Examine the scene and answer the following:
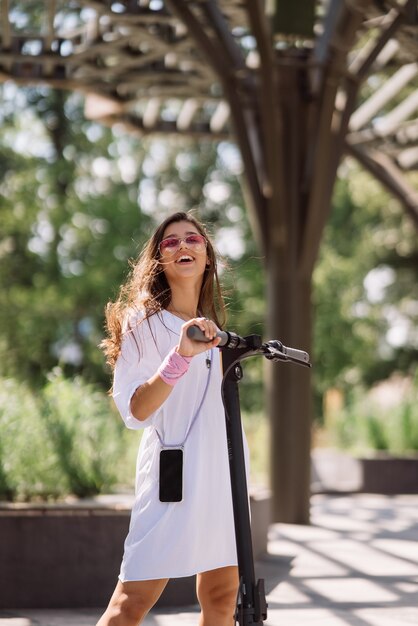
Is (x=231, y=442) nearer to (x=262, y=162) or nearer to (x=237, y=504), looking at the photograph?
(x=237, y=504)

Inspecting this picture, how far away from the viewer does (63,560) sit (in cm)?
574

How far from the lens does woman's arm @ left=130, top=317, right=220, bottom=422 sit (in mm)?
2824

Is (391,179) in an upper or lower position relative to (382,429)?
upper

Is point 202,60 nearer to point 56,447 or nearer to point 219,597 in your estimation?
point 56,447

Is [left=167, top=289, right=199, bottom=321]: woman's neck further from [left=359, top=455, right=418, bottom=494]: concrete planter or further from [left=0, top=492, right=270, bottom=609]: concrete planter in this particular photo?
[left=359, top=455, right=418, bottom=494]: concrete planter

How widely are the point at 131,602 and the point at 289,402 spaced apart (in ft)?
21.6

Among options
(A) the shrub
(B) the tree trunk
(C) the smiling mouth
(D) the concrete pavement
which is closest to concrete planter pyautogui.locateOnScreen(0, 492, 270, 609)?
(D) the concrete pavement

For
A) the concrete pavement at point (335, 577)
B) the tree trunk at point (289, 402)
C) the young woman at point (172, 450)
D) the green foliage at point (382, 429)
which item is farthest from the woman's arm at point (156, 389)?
the green foliage at point (382, 429)

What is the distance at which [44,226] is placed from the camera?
75.0 feet

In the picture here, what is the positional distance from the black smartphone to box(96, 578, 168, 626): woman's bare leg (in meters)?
0.23

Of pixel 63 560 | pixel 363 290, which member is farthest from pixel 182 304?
pixel 363 290

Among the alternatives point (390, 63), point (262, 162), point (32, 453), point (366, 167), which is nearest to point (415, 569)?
point (32, 453)

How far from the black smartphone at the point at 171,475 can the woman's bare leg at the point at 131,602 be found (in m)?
0.23

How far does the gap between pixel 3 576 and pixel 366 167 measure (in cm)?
744
